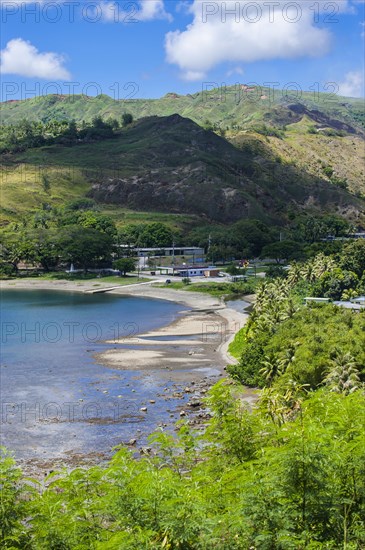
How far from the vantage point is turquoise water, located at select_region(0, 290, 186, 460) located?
202 feet

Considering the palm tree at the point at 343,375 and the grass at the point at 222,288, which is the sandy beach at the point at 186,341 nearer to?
the grass at the point at 222,288

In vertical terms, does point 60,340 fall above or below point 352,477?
below

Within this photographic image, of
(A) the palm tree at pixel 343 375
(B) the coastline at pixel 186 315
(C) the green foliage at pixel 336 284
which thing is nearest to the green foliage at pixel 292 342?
(A) the palm tree at pixel 343 375

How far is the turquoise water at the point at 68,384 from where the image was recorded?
6156 centimetres

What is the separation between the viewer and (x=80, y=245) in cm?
18838

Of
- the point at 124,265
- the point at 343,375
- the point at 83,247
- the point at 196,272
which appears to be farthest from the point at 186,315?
the point at 343,375

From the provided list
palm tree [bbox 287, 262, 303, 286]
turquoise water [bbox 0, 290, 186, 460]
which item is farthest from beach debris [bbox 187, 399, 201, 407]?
palm tree [bbox 287, 262, 303, 286]

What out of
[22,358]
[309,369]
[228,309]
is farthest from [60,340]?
[309,369]

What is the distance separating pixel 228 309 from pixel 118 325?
2528cm

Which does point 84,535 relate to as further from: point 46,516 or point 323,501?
point 323,501

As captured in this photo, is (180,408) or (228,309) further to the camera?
(228,309)

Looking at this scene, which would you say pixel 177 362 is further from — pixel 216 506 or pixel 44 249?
pixel 44 249

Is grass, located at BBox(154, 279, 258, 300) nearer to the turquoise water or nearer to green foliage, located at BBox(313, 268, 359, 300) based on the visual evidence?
the turquoise water

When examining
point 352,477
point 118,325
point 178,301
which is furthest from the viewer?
point 178,301
